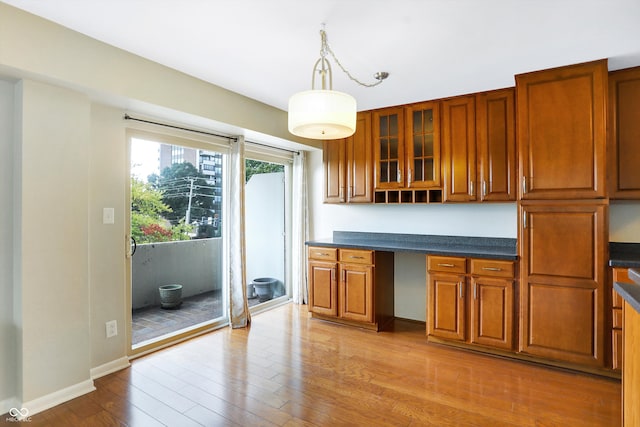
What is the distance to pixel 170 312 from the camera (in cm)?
338

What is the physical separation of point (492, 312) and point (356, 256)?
1.37 m

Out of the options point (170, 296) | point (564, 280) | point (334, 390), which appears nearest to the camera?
point (334, 390)

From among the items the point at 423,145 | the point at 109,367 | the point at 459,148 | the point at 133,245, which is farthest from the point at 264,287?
the point at 459,148

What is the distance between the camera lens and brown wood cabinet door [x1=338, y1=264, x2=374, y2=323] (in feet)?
11.7

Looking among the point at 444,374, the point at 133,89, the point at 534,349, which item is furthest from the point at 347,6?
the point at 534,349

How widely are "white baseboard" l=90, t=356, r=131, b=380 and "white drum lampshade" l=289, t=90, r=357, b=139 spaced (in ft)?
7.97

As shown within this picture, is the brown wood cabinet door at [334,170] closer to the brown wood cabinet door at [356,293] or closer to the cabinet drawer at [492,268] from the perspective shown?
the brown wood cabinet door at [356,293]

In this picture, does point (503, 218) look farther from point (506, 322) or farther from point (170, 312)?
point (170, 312)

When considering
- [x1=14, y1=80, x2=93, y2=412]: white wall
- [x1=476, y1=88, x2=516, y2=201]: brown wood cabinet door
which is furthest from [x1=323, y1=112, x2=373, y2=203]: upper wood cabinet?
[x1=14, y1=80, x2=93, y2=412]: white wall

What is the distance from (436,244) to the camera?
3715 millimetres

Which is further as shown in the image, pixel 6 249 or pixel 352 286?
pixel 352 286

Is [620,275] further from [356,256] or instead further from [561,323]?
[356,256]

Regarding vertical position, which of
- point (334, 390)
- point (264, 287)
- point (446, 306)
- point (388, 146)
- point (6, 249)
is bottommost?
point (334, 390)

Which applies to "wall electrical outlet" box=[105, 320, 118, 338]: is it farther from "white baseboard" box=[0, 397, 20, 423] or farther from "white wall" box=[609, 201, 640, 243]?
"white wall" box=[609, 201, 640, 243]
